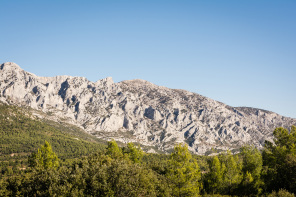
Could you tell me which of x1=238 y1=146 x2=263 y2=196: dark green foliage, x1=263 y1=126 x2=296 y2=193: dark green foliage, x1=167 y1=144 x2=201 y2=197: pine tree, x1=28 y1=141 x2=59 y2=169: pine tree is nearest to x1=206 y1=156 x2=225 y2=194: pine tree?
x1=238 y1=146 x2=263 y2=196: dark green foliage

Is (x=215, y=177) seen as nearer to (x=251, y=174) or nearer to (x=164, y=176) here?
(x=251, y=174)

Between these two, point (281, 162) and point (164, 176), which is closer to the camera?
point (164, 176)

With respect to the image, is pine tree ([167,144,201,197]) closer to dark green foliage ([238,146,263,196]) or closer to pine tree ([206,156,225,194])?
pine tree ([206,156,225,194])

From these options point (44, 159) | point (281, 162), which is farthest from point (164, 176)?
point (44, 159)

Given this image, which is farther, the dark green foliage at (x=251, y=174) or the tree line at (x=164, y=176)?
the dark green foliage at (x=251, y=174)

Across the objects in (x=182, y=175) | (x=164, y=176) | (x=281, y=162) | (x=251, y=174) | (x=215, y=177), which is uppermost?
(x=281, y=162)

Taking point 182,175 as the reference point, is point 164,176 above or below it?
below

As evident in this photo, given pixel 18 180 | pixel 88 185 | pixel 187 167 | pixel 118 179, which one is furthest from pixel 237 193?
pixel 18 180

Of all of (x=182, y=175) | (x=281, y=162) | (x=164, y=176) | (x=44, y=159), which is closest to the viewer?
(x=182, y=175)

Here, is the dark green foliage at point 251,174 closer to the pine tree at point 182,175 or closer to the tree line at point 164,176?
the tree line at point 164,176

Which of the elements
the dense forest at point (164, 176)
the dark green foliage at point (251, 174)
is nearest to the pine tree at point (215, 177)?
the dense forest at point (164, 176)

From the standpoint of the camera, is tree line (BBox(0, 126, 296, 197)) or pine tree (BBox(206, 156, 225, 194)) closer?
tree line (BBox(0, 126, 296, 197))

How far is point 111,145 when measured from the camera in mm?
85625

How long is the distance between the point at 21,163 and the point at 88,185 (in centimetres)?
15136
